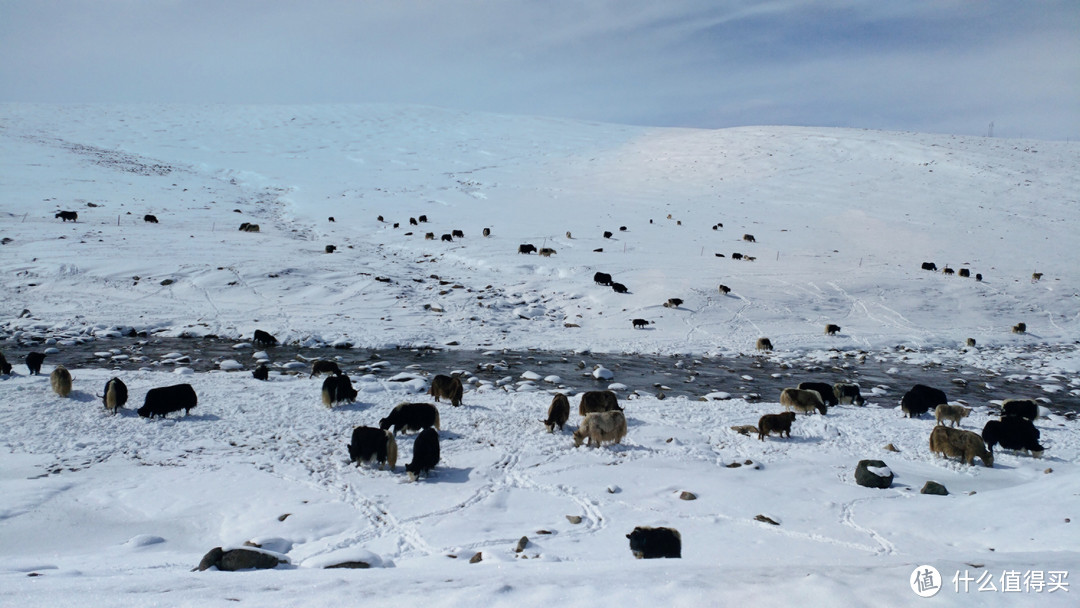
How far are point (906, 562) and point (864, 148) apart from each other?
191 ft

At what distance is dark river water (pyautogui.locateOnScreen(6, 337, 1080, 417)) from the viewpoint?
1465 centimetres

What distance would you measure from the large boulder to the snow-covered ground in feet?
0.85

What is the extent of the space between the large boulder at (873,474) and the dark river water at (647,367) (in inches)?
207

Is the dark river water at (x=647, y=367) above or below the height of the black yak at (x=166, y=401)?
below

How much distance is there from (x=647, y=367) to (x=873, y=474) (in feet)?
28.5

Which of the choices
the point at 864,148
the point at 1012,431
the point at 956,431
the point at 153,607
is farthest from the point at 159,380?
the point at 864,148

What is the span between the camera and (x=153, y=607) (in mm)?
3557

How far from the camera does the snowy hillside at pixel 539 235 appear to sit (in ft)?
68.8

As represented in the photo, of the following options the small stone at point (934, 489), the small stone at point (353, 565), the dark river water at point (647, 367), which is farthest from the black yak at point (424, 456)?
the small stone at point (934, 489)

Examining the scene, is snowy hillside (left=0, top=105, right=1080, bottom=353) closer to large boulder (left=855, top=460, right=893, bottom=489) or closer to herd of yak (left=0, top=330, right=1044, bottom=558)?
herd of yak (left=0, top=330, right=1044, bottom=558)

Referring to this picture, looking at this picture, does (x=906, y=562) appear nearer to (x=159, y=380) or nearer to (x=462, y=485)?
(x=462, y=485)

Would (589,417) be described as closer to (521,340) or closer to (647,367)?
(647,367)

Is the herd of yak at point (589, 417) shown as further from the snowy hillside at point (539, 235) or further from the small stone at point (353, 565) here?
the snowy hillside at point (539, 235)

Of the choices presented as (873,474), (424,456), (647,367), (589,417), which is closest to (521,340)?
(647,367)
